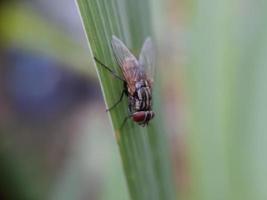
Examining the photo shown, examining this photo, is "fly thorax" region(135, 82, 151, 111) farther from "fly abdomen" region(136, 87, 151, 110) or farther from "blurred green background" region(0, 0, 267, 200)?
"blurred green background" region(0, 0, 267, 200)

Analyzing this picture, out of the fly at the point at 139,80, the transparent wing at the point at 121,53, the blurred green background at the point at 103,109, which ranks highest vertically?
the transparent wing at the point at 121,53

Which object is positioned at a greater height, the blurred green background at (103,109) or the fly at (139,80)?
the fly at (139,80)

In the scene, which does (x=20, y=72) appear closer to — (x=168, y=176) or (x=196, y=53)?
(x=196, y=53)

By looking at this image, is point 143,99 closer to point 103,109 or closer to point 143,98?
point 143,98

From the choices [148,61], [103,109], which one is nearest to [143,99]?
[148,61]

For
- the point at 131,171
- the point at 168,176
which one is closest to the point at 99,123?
the point at 168,176

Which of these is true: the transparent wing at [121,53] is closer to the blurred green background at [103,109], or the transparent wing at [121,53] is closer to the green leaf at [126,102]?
the green leaf at [126,102]

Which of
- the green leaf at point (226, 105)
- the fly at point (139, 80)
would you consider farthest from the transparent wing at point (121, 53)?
the green leaf at point (226, 105)

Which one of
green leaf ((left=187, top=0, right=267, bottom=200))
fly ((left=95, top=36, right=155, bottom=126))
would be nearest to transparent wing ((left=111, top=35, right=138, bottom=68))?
fly ((left=95, top=36, right=155, bottom=126))
